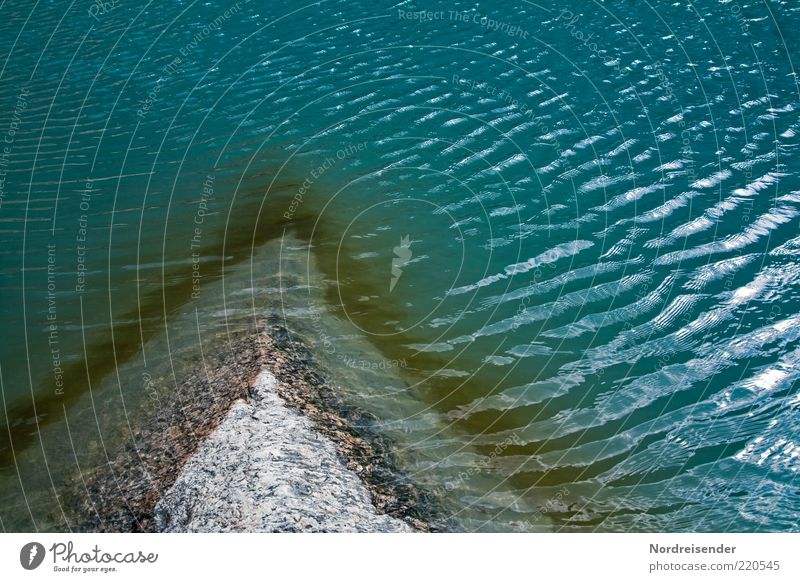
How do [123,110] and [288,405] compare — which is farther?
[123,110]

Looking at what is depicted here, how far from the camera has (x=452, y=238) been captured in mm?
13844

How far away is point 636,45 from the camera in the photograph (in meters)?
18.9

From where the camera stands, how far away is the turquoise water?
9.72 meters

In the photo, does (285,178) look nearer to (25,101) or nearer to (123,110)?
(123,110)

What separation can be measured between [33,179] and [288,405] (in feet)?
34.9

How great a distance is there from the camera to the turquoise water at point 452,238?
9.72 m

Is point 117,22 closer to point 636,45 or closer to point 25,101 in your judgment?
point 25,101

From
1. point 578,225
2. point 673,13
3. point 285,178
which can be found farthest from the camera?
point 673,13

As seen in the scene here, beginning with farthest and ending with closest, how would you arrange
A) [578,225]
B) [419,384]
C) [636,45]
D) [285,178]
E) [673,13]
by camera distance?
[673,13] → [636,45] → [285,178] → [578,225] → [419,384]

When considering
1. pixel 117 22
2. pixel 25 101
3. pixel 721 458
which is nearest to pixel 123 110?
pixel 25 101

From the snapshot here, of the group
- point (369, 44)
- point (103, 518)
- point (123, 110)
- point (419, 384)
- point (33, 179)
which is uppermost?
point (369, 44)

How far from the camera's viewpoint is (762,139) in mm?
15258
